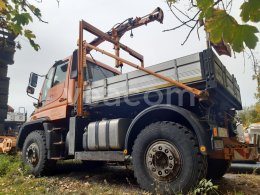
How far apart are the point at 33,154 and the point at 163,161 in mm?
3659

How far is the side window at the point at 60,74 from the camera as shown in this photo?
6.60m

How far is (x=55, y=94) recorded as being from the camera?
6590mm

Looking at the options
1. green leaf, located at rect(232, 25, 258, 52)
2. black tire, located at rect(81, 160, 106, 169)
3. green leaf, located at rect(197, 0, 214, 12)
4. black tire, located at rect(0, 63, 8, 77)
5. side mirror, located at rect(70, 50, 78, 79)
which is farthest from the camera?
black tire, located at rect(0, 63, 8, 77)

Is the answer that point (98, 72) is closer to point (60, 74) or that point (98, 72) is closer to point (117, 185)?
point (60, 74)

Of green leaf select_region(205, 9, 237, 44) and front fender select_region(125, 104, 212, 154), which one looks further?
front fender select_region(125, 104, 212, 154)

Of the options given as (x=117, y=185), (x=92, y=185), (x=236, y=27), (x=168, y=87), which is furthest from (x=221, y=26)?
(x=92, y=185)

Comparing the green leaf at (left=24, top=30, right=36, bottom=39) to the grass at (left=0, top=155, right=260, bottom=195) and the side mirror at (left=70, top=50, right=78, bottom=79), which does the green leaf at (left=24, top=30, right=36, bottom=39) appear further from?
the side mirror at (left=70, top=50, right=78, bottom=79)

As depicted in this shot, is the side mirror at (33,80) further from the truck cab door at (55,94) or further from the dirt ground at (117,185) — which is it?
the dirt ground at (117,185)

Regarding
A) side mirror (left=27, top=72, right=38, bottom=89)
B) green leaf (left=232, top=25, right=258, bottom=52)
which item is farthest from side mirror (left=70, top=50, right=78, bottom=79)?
green leaf (left=232, top=25, right=258, bottom=52)

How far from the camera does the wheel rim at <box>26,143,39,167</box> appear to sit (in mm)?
6289

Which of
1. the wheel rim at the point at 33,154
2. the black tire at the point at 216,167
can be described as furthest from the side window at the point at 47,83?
the black tire at the point at 216,167

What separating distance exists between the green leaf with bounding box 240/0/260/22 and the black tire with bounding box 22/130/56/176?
565 centimetres

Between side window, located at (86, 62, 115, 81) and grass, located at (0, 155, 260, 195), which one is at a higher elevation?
side window, located at (86, 62, 115, 81)

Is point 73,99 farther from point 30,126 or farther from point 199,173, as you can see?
point 199,173
